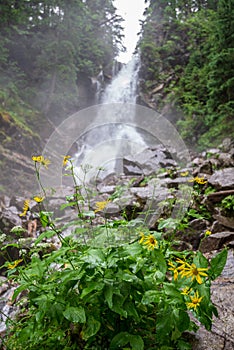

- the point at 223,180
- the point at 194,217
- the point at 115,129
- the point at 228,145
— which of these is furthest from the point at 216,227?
the point at 115,129

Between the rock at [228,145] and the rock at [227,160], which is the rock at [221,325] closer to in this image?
the rock at [227,160]

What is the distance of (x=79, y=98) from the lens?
15383 mm

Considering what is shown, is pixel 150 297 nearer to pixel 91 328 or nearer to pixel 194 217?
pixel 91 328

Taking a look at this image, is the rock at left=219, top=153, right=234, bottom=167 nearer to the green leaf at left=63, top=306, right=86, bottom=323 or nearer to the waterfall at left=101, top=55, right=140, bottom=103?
the green leaf at left=63, top=306, right=86, bottom=323

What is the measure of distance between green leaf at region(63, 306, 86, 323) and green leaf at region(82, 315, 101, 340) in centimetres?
8

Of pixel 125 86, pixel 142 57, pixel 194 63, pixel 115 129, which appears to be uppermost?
pixel 142 57

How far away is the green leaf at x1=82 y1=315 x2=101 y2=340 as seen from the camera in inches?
39.2

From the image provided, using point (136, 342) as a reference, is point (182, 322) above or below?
above

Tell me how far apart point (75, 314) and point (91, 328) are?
3.7 inches

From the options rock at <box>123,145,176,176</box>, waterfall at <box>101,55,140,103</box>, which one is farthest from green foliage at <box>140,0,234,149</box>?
rock at <box>123,145,176,176</box>

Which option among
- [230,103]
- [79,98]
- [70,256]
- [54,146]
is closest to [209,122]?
[230,103]

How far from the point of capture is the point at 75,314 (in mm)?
977

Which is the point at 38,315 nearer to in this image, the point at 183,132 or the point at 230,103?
the point at 230,103

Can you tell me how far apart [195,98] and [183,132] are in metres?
2.17
